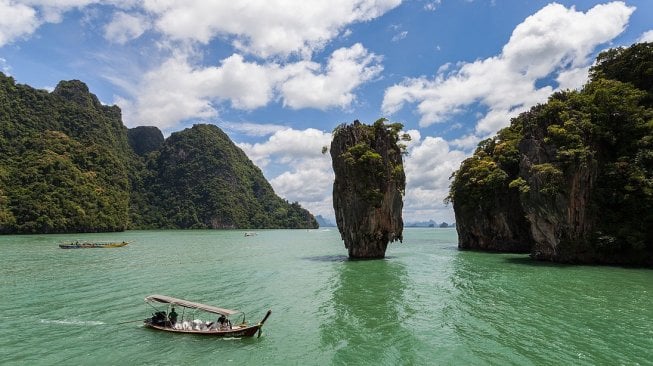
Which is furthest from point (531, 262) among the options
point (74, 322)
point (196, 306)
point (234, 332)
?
point (74, 322)

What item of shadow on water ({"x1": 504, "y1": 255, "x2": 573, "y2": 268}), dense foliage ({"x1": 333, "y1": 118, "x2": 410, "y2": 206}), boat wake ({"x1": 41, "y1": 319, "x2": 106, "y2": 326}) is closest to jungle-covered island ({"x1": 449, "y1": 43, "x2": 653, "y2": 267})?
shadow on water ({"x1": 504, "y1": 255, "x2": 573, "y2": 268})

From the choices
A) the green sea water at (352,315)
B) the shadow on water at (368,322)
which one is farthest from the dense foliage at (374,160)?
the shadow on water at (368,322)

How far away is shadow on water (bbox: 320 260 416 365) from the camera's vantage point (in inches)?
620

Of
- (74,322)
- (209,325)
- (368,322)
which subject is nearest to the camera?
(209,325)

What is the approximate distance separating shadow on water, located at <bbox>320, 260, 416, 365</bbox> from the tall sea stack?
32.4 feet

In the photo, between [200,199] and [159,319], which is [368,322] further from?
[200,199]

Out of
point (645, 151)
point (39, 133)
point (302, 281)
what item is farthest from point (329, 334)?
point (39, 133)

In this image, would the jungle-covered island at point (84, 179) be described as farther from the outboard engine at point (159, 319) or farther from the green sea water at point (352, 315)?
the outboard engine at point (159, 319)

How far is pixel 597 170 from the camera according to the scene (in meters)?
38.2

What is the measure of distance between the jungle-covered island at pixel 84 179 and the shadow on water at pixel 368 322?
107 meters

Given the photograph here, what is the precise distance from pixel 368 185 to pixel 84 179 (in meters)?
114

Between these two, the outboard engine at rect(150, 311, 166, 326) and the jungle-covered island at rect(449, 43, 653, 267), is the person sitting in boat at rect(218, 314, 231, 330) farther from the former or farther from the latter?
the jungle-covered island at rect(449, 43, 653, 267)

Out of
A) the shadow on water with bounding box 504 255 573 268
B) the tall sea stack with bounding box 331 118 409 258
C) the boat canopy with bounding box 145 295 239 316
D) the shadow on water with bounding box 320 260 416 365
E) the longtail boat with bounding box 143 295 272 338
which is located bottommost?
the shadow on water with bounding box 320 260 416 365

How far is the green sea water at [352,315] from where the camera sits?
15.6m
